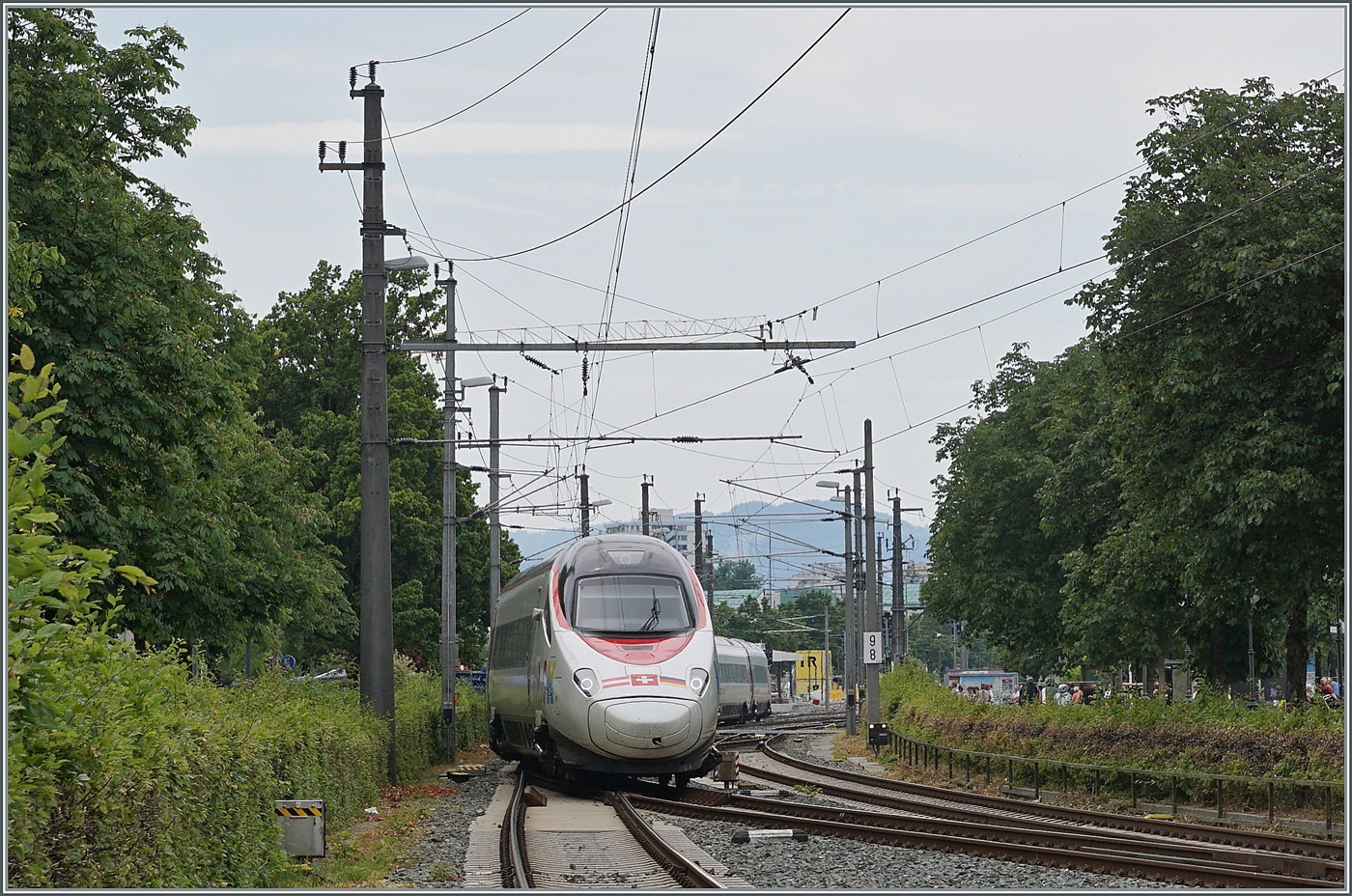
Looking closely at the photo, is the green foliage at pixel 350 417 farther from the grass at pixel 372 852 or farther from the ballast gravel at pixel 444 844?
the grass at pixel 372 852

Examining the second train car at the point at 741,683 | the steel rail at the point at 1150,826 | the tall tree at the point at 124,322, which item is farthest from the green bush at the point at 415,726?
the second train car at the point at 741,683

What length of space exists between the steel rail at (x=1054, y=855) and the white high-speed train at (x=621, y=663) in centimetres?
210

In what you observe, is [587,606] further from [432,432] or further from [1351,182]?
[432,432]

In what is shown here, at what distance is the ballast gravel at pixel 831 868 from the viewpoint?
13078 millimetres

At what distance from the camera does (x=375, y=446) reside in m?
23.8

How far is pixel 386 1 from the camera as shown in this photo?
12.1 meters

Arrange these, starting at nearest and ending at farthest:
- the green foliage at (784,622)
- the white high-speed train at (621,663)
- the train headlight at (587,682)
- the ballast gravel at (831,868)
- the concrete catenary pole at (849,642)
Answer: the ballast gravel at (831,868)
the white high-speed train at (621,663)
the train headlight at (587,682)
the concrete catenary pole at (849,642)
the green foliage at (784,622)

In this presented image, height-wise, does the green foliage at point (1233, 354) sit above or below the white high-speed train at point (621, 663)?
above

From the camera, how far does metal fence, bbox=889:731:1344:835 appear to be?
19.1 meters

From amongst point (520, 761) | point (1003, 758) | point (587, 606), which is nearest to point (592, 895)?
point (587, 606)

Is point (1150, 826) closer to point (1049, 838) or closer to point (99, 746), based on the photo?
point (1049, 838)

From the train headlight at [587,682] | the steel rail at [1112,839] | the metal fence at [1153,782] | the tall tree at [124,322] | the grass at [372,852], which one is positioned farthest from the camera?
the tall tree at [124,322]

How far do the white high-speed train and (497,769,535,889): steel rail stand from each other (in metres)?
1.43

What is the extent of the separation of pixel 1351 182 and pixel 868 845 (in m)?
8.07
